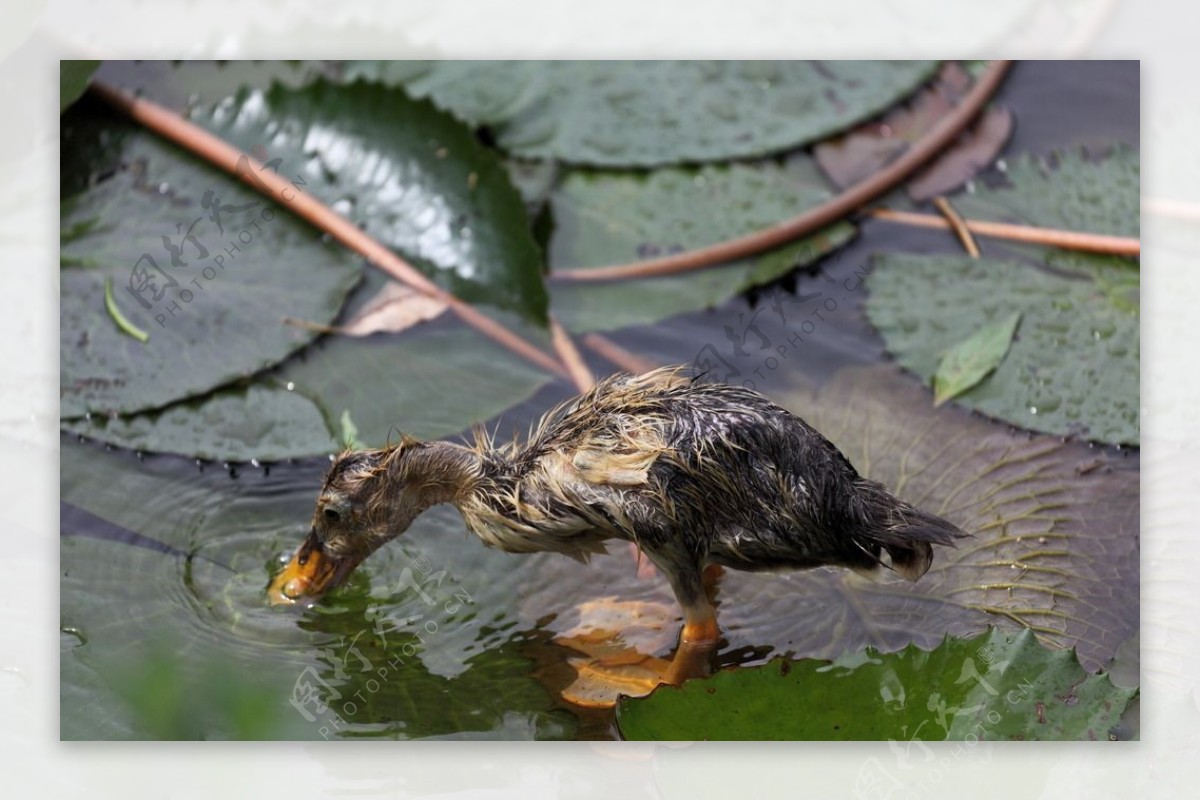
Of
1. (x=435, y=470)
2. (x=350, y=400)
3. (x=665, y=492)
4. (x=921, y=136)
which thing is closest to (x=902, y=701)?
(x=665, y=492)

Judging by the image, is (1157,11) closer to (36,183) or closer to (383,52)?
(383,52)

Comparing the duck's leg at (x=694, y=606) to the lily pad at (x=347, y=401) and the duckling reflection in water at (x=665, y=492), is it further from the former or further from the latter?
the lily pad at (x=347, y=401)

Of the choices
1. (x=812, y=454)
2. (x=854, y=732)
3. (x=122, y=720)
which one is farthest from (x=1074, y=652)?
(x=122, y=720)

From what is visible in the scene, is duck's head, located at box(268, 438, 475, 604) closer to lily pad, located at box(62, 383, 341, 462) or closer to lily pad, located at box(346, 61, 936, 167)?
lily pad, located at box(62, 383, 341, 462)

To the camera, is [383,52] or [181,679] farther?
[383,52]

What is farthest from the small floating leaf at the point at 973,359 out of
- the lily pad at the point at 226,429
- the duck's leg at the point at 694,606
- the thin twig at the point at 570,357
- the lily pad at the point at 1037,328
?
the lily pad at the point at 226,429
